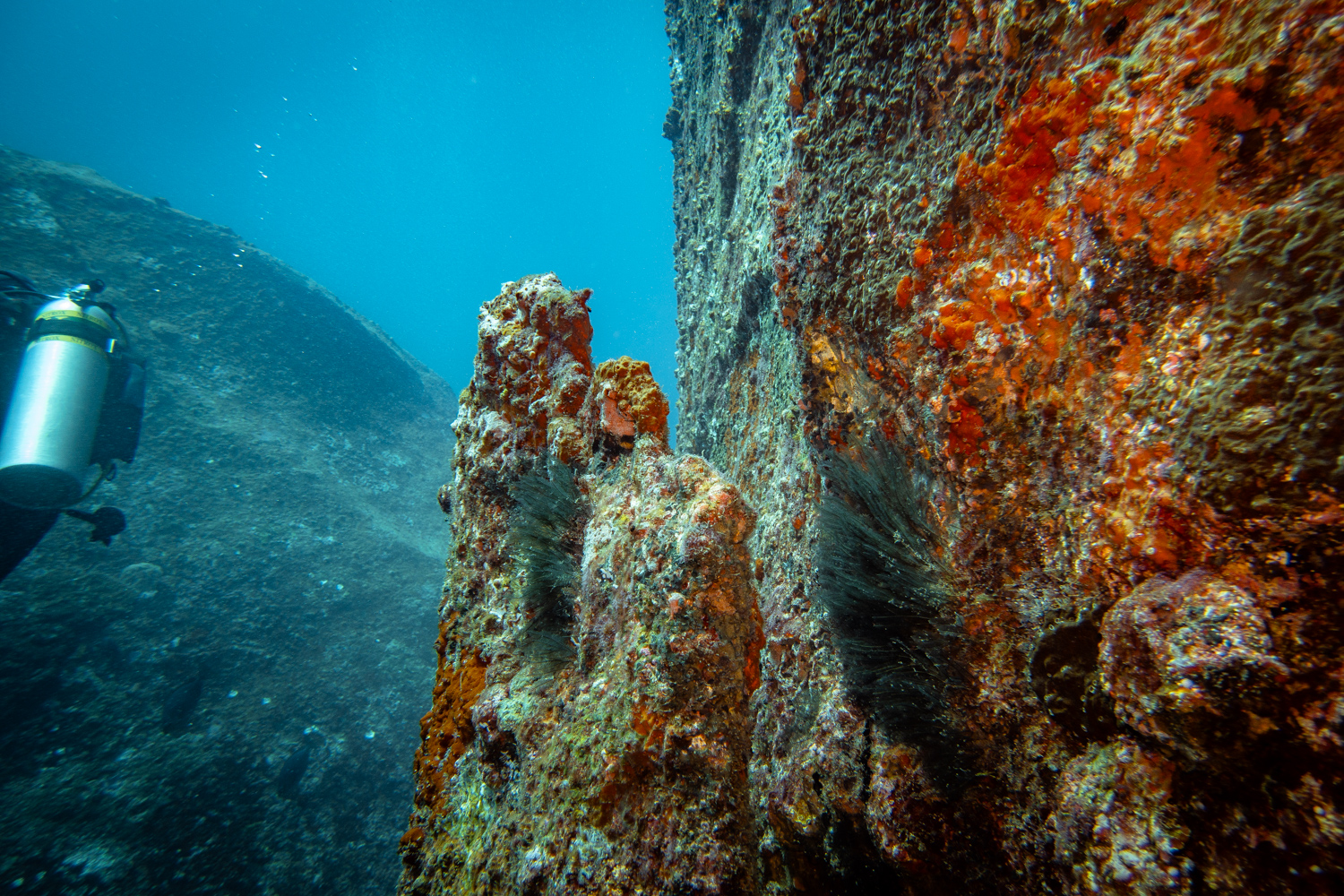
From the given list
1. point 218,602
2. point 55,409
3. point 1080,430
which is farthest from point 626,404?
point 218,602

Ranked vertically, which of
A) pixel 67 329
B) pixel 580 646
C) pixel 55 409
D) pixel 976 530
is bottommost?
pixel 580 646

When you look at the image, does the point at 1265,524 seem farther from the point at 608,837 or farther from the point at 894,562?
the point at 608,837

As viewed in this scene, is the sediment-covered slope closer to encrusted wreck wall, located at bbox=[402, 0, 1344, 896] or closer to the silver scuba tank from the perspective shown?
the silver scuba tank

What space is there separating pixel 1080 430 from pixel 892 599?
692 millimetres

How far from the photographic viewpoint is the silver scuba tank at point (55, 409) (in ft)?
24.9

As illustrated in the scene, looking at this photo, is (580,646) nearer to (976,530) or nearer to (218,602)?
(976,530)

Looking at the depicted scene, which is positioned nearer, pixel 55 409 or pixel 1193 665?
pixel 1193 665

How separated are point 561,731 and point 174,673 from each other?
13.3 meters

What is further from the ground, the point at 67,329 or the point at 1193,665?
the point at 67,329

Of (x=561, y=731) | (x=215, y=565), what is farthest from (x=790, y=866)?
(x=215, y=565)

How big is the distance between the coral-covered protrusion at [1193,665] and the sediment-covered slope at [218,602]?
40.8ft

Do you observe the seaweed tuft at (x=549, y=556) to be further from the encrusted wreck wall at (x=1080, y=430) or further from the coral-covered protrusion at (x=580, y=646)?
the encrusted wreck wall at (x=1080, y=430)

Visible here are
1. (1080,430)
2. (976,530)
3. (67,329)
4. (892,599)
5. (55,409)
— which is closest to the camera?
(1080,430)

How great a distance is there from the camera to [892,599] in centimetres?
152
